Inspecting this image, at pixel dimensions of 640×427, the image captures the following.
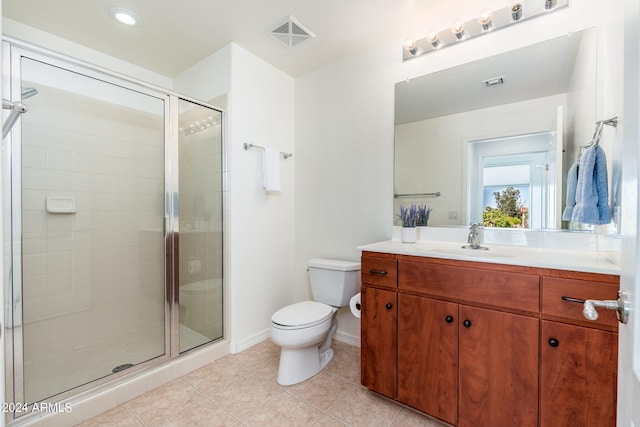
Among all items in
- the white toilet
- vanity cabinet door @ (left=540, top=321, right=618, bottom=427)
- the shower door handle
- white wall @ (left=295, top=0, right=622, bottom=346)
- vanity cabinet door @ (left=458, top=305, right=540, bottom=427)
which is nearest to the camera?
the shower door handle

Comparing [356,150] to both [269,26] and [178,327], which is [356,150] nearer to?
[269,26]

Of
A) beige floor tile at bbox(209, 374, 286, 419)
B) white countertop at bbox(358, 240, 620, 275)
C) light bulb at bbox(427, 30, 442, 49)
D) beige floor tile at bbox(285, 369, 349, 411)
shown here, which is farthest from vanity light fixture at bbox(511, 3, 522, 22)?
beige floor tile at bbox(209, 374, 286, 419)

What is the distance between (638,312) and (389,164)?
5.75 ft

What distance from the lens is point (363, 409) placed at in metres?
1.68

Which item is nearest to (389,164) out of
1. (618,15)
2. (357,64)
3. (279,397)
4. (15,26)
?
(357,64)

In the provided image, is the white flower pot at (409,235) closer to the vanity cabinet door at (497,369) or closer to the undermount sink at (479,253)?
the undermount sink at (479,253)

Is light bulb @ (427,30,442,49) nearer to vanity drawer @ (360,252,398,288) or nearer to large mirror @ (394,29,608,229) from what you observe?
large mirror @ (394,29,608,229)

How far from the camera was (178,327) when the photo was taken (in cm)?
210

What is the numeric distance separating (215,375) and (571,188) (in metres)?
2.35

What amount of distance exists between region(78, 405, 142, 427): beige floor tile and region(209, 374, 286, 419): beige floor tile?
0.40 metres

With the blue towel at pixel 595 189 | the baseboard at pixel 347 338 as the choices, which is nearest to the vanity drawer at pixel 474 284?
the blue towel at pixel 595 189

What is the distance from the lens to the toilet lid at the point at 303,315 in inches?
74.4

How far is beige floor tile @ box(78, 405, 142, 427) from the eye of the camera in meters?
1.56

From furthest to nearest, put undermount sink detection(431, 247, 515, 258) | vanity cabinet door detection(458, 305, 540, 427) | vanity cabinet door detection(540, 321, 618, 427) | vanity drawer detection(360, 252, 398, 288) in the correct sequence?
vanity drawer detection(360, 252, 398, 288) → undermount sink detection(431, 247, 515, 258) → vanity cabinet door detection(458, 305, 540, 427) → vanity cabinet door detection(540, 321, 618, 427)
